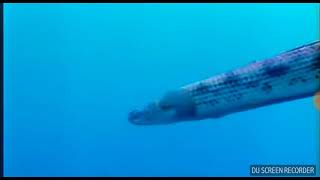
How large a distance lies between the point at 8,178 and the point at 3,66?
0.53 meters

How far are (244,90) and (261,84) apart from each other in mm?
Answer: 81

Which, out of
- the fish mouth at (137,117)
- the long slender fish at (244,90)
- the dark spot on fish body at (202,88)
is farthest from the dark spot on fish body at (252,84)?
the fish mouth at (137,117)

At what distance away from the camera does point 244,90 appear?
284 cm

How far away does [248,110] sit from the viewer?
2.87m

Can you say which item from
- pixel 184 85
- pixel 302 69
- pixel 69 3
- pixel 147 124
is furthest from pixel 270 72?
pixel 69 3

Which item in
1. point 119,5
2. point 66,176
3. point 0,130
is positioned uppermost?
point 119,5

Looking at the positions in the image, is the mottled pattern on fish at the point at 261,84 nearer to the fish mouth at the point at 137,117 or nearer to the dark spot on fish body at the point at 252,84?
the dark spot on fish body at the point at 252,84

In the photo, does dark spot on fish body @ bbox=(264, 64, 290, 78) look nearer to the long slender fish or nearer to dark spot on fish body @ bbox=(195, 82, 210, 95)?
the long slender fish

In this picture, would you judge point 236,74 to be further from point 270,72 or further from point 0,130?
point 0,130

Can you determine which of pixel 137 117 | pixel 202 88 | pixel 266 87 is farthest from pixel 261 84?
pixel 137 117

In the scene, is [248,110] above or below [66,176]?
above

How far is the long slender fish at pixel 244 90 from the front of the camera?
2818 millimetres

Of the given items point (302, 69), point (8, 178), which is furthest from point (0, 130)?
point (302, 69)

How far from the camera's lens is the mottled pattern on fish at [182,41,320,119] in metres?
2.82
